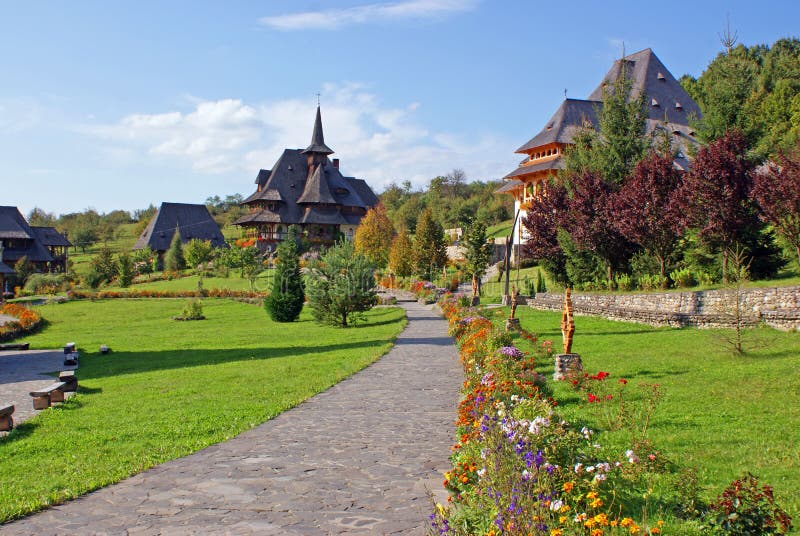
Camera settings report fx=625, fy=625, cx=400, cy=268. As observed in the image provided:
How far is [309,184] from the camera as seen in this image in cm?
6425

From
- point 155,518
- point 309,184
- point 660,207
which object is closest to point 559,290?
point 660,207

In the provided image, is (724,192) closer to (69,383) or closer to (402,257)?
(69,383)

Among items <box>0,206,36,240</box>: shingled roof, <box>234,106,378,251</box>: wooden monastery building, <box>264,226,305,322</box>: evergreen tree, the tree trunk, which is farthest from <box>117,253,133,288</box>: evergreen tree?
the tree trunk

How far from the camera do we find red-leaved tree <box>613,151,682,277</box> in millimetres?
18531

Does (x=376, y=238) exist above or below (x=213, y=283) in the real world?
above

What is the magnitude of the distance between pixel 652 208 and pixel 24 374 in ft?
57.3

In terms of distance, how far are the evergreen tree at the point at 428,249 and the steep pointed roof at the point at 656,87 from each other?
1409 centimetres

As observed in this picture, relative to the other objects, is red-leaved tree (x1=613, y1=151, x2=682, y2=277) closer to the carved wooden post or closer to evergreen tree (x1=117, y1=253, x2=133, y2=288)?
the carved wooden post

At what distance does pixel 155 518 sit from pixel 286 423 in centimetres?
332

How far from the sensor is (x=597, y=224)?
69.1 feet

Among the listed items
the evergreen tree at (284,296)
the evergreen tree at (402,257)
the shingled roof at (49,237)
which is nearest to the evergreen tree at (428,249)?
the evergreen tree at (402,257)

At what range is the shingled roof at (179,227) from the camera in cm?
6334

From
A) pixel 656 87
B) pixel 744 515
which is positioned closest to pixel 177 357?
pixel 744 515

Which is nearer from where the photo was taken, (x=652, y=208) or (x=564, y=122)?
(x=652, y=208)
